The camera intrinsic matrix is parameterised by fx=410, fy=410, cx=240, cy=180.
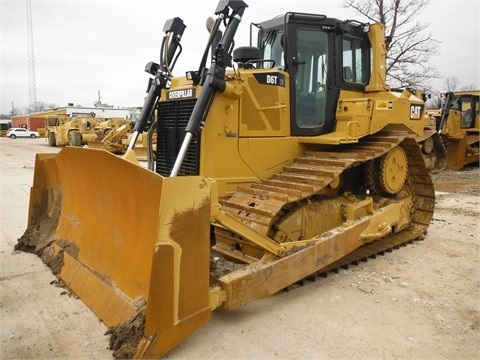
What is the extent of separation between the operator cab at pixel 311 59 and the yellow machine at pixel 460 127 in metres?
11.0

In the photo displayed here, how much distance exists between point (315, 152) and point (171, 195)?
253 cm

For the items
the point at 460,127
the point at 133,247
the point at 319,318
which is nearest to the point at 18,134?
the point at 460,127

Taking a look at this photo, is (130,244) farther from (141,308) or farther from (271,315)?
(271,315)

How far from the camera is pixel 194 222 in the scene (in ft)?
9.53

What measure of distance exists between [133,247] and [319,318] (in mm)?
1687

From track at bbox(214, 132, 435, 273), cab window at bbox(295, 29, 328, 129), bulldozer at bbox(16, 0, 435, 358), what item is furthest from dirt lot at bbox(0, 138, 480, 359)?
cab window at bbox(295, 29, 328, 129)

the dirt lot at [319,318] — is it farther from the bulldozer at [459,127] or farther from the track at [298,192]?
the bulldozer at [459,127]

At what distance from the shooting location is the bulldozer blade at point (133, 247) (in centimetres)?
276

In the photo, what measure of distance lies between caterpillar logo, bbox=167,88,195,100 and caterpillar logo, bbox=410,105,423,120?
128 inches

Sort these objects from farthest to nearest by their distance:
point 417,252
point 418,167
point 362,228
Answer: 1. point 418,167
2. point 417,252
3. point 362,228

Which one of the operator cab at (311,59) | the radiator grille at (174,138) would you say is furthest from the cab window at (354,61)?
the radiator grille at (174,138)

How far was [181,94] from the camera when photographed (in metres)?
4.48

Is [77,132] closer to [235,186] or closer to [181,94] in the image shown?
[181,94]

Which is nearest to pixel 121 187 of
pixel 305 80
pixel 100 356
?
pixel 100 356
